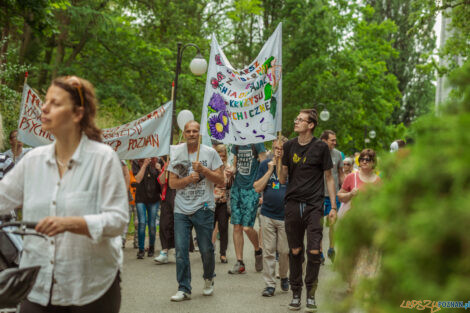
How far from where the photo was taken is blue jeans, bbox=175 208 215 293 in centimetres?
725

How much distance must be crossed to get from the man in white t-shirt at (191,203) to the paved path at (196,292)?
329mm

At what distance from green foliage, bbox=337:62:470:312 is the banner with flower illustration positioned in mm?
5943

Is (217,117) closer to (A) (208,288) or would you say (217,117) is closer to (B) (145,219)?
(A) (208,288)

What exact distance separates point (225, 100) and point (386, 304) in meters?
6.57

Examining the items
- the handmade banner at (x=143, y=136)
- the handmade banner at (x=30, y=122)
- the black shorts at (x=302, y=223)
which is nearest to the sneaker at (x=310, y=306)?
the black shorts at (x=302, y=223)

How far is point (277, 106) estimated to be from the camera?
7.62 m

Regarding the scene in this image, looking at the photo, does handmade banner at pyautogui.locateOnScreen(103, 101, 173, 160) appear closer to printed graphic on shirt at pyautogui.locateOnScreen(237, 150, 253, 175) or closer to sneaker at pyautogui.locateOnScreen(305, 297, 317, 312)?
printed graphic on shirt at pyautogui.locateOnScreen(237, 150, 253, 175)

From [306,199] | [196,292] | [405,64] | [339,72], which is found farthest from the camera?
[405,64]

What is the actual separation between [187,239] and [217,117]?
164 cm

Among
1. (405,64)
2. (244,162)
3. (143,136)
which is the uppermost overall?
(405,64)

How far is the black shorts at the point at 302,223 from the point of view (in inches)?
266

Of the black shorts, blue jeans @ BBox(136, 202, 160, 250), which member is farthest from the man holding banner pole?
the black shorts

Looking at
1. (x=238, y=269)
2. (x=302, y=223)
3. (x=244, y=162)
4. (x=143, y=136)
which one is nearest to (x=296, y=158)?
(x=302, y=223)

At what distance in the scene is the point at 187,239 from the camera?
7.35 m
